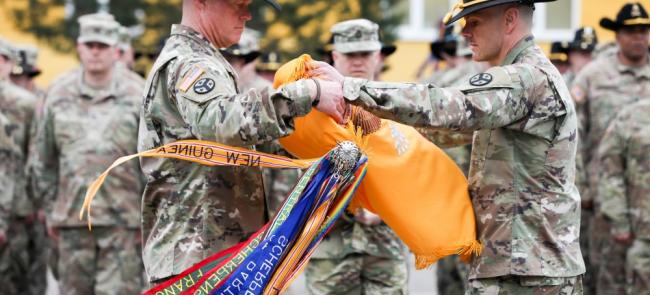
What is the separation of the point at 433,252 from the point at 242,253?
37.4 inches

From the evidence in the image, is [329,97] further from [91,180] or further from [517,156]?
Answer: [91,180]

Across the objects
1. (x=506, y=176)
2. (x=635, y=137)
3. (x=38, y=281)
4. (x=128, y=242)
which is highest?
(x=506, y=176)

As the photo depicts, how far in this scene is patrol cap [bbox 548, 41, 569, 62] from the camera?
46.6 feet

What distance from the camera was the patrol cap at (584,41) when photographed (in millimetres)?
13664

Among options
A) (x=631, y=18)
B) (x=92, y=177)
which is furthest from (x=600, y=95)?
(x=92, y=177)

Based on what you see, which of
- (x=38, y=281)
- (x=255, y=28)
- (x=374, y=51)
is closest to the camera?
(x=374, y=51)

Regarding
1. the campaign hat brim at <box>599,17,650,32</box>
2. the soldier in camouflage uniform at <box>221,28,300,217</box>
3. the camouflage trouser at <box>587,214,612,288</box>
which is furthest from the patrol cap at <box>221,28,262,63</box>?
the camouflage trouser at <box>587,214,612,288</box>

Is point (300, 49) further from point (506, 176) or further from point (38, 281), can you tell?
point (506, 176)

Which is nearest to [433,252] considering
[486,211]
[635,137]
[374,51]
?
[486,211]

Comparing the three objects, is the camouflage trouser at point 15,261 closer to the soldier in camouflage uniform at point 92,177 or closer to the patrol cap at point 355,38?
the soldier in camouflage uniform at point 92,177

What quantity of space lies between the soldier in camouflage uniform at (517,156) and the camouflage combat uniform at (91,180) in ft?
14.9

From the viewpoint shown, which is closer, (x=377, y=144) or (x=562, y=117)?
(x=562, y=117)

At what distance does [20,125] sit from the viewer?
12156 mm

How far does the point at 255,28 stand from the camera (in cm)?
1858
